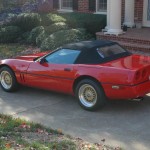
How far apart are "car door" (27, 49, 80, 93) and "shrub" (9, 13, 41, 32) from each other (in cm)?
690

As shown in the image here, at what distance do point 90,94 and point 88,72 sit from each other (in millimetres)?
428

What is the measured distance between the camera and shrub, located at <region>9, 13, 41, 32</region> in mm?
14906

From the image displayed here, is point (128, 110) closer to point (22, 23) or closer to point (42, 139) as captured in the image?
point (42, 139)

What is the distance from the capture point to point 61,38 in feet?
40.9

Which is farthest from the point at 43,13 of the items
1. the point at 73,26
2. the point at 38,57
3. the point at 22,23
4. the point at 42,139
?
the point at 42,139

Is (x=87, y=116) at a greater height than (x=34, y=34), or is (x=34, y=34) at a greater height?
(x=34, y=34)

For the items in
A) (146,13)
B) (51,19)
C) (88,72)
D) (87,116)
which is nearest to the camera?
(87,116)

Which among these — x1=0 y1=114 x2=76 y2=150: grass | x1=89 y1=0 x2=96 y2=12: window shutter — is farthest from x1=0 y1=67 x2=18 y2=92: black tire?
x1=89 y1=0 x2=96 y2=12: window shutter

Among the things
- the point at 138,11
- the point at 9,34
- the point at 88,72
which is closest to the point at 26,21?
the point at 9,34

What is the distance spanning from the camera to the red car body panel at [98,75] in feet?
22.7

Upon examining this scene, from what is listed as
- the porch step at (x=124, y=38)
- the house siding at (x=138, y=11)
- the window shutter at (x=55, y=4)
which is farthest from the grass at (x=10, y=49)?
the house siding at (x=138, y=11)

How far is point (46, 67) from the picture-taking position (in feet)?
26.3

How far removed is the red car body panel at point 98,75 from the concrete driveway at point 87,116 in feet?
1.12

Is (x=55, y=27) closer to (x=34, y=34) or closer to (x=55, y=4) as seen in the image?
(x=34, y=34)
